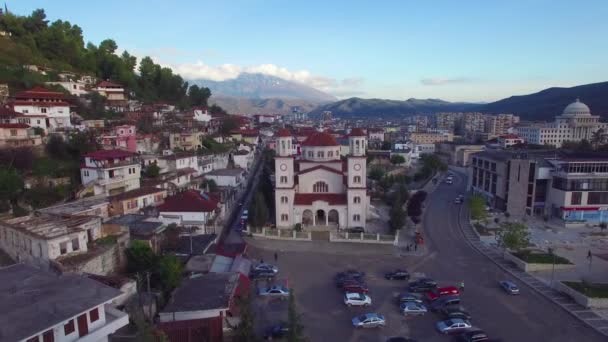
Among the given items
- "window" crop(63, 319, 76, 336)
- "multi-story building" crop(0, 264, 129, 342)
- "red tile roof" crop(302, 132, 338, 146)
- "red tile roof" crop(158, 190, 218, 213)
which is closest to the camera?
"multi-story building" crop(0, 264, 129, 342)

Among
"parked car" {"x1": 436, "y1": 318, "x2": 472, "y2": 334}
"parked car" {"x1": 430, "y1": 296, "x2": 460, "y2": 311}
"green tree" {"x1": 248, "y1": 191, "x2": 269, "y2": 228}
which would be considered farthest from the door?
"green tree" {"x1": 248, "y1": 191, "x2": 269, "y2": 228}

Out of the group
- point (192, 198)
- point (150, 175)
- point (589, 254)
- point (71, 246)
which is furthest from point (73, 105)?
point (589, 254)

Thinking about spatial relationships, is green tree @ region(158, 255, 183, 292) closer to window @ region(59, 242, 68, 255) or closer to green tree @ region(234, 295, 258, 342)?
window @ region(59, 242, 68, 255)

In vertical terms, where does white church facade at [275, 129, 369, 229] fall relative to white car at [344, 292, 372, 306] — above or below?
above

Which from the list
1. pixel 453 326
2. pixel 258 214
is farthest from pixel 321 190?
pixel 453 326

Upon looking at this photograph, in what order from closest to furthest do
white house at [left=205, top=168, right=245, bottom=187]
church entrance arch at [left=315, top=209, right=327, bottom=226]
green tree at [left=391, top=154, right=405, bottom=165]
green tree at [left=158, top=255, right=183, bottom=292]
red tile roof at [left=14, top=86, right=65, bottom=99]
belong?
1. green tree at [left=158, top=255, right=183, bottom=292]
2. church entrance arch at [left=315, top=209, right=327, bottom=226]
3. red tile roof at [left=14, top=86, right=65, bottom=99]
4. white house at [left=205, top=168, right=245, bottom=187]
5. green tree at [left=391, top=154, right=405, bottom=165]

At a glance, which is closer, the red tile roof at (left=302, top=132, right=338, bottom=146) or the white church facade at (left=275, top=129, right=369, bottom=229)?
the white church facade at (left=275, top=129, right=369, bottom=229)

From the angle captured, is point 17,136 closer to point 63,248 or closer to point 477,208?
point 63,248

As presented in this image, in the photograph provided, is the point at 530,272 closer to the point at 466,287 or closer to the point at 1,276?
the point at 466,287
